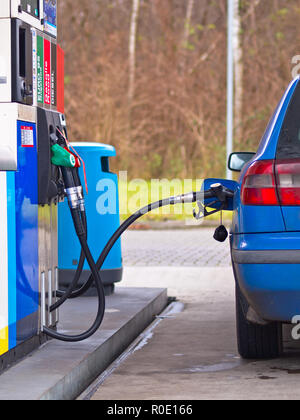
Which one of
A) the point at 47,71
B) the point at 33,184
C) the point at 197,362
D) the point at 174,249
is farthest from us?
the point at 174,249

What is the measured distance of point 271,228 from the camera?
4996mm

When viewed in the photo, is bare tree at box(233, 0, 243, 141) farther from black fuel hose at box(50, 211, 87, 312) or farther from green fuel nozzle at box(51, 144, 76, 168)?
green fuel nozzle at box(51, 144, 76, 168)

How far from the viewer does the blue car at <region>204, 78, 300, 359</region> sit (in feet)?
16.1

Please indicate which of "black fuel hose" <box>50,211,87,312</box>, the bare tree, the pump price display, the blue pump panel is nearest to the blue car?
"black fuel hose" <box>50,211,87,312</box>

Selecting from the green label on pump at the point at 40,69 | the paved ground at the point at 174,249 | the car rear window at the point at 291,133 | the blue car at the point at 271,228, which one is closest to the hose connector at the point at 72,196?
the green label on pump at the point at 40,69

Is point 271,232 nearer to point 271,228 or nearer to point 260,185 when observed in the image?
point 271,228

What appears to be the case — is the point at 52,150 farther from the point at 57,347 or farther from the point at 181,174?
the point at 181,174

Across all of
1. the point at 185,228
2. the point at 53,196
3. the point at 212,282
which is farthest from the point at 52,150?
the point at 185,228

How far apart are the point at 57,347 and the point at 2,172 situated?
4.43 feet

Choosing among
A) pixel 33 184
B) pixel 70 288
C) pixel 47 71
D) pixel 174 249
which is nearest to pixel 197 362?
pixel 70 288

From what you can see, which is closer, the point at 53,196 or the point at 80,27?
the point at 53,196

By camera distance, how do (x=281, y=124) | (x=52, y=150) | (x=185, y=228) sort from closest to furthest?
(x=281, y=124)
(x=52, y=150)
(x=185, y=228)

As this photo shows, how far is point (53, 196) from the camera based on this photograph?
5750mm

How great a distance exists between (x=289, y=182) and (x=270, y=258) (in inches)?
16.5
